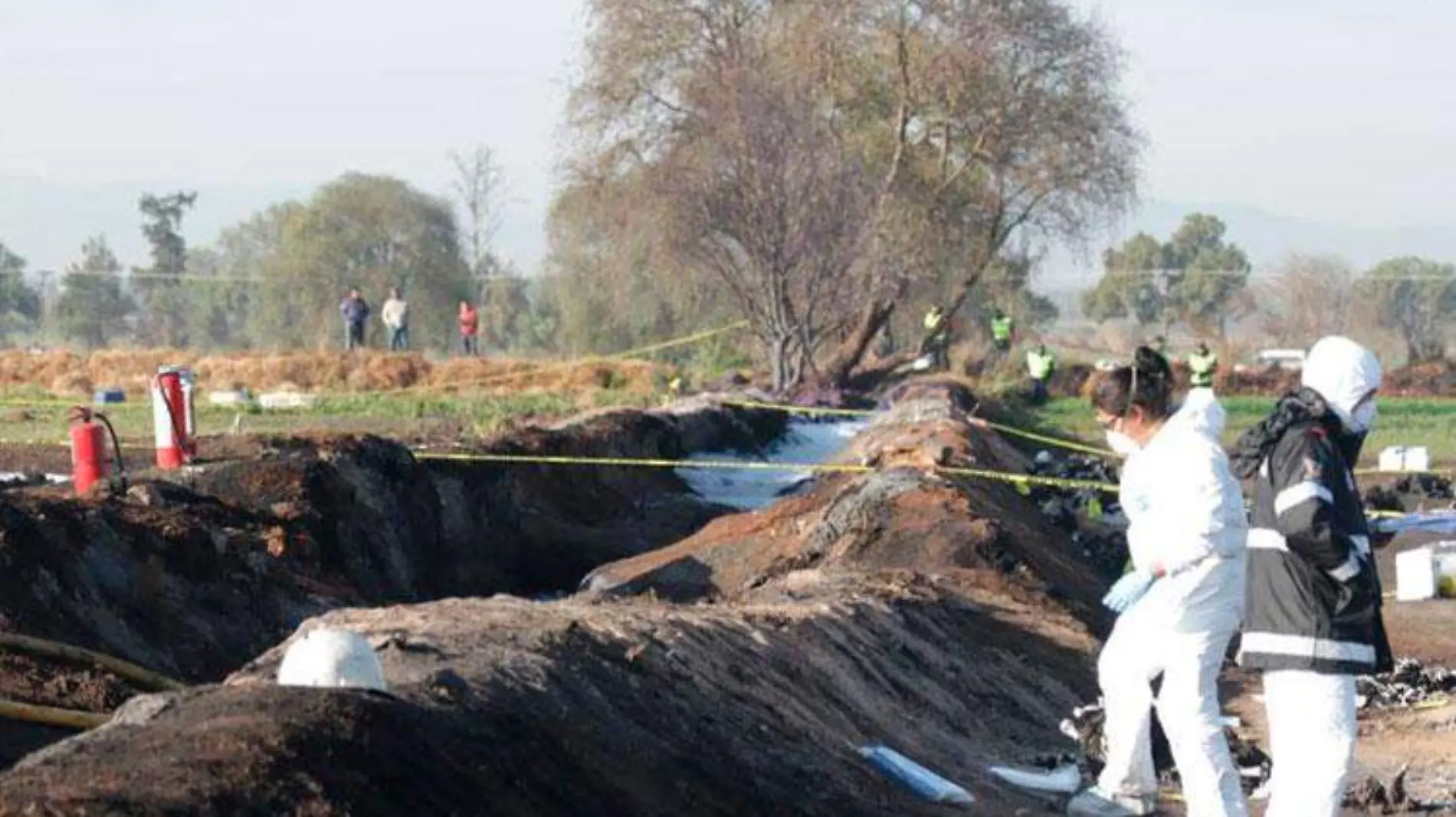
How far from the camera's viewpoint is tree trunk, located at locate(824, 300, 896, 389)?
50750 millimetres

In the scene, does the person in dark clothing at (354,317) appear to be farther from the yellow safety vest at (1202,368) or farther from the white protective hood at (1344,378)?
the white protective hood at (1344,378)

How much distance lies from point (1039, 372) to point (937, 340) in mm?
2833

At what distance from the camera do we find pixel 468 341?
5775 centimetres

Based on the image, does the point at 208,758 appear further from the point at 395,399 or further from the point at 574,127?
the point at 574,127

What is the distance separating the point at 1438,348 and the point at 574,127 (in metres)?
25.5

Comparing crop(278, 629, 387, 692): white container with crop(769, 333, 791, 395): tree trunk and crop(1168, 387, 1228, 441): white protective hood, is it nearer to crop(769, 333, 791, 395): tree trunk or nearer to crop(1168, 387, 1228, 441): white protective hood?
crop(1168, 387, 1228, 441): white protective hood

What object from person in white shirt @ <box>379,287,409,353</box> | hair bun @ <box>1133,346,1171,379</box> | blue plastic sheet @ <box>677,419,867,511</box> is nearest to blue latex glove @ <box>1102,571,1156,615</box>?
hair bun @ <box>1133,346,1171,379</box>

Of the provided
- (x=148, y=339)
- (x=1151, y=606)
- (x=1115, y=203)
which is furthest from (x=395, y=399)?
(x=148, y=339)

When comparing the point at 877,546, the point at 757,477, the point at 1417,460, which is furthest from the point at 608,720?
the point at 1417,460

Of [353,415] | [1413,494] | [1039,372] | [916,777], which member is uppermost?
[353,415]

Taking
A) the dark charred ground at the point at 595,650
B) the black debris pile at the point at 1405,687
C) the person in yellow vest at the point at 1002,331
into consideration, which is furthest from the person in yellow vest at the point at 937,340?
the black debris pile at the point at 1405,687

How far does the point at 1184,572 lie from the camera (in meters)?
9.33

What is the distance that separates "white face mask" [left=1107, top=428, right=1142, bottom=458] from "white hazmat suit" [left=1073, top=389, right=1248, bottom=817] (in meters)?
0.14

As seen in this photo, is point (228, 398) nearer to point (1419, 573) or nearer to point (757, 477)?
point (757, 477)
